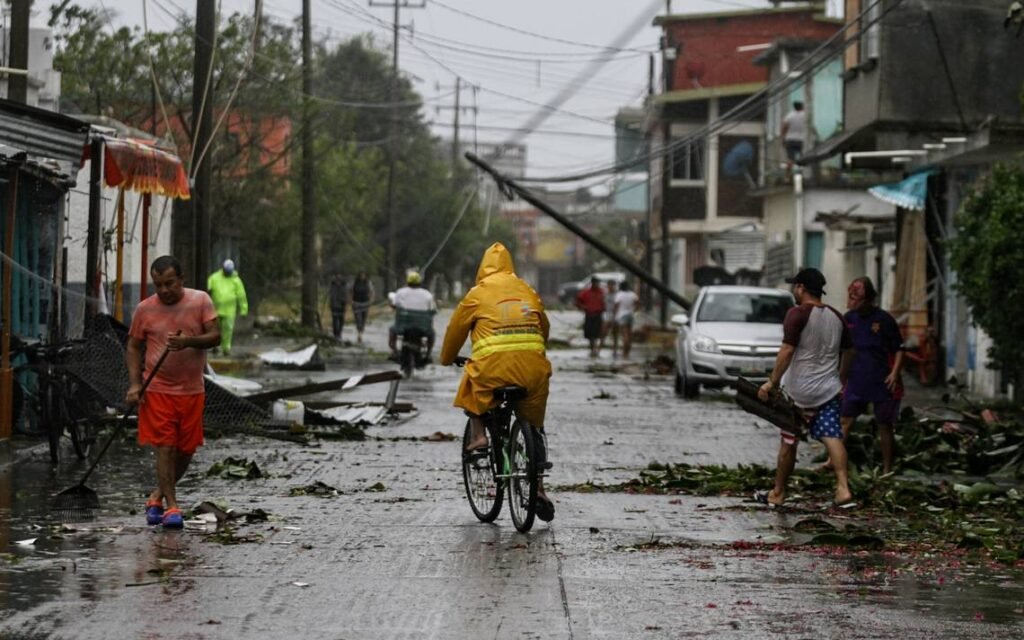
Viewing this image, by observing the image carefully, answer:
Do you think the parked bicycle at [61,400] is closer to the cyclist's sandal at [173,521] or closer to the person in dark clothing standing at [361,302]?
the cyclist's sandal at [173,521]

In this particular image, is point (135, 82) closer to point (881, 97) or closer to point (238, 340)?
point (238, 340)

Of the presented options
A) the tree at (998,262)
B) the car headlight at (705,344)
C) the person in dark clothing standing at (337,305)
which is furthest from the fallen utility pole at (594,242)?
the tree at (998,262)

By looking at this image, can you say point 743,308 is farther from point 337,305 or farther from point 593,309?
point 337,305

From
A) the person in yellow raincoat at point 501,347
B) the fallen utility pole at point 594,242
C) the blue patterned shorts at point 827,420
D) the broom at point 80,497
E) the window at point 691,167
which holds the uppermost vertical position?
the window at point 691,167

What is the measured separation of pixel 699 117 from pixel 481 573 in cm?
5665

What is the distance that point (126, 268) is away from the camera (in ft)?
98.9

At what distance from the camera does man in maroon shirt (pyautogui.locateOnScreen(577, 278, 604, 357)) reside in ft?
129

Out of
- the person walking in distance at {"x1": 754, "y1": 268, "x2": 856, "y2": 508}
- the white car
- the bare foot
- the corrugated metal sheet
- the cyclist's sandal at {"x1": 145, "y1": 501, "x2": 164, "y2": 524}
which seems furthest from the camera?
the white car

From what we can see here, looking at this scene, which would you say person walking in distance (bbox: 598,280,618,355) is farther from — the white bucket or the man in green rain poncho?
the white bucket

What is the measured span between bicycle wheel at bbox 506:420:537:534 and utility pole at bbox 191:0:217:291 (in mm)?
13610

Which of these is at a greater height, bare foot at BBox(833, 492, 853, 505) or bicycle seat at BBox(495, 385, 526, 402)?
bicycle seat at BBox(495, 385, 526, 402)

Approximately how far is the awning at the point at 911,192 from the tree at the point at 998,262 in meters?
5.38

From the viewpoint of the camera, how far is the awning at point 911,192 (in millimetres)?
28297

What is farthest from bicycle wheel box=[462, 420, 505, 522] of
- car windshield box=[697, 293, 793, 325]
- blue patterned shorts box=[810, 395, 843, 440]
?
car windshield box=[697, 293, 793, 325]
